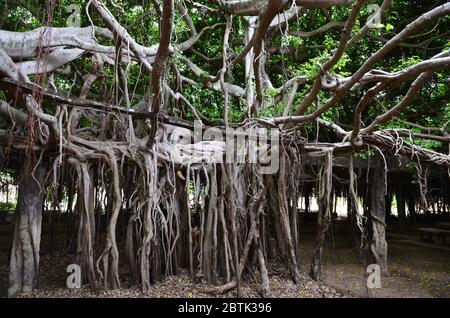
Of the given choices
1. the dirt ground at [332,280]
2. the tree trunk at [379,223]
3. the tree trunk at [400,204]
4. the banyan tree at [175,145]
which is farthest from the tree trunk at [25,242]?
the tree trunk at [400,204]

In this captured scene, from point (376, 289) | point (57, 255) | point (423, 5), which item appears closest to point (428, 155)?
point (376, 289)

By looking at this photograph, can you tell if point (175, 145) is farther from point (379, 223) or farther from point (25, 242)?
point (379, 223)

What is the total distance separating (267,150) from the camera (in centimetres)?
465

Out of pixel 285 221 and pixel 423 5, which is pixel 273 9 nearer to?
pixel 285 221

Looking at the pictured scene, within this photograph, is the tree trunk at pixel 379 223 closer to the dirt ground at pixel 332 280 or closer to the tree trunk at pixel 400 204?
the dirt ground at pixel 332 280

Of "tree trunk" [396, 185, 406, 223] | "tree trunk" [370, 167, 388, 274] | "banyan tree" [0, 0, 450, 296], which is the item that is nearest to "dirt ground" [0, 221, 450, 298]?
"banyan tree" [0, 0, 450, 296]

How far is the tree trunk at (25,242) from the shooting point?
402 cm

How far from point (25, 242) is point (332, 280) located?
3823 mm

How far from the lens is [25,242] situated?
161 inches

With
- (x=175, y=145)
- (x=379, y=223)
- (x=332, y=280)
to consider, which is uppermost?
(x=175, y=145)

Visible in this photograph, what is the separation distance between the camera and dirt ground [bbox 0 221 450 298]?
164 inches

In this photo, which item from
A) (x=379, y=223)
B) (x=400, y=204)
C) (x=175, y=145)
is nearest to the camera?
(x=175, y=145)

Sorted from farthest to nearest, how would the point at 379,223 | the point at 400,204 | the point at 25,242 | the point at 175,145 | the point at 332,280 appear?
1. the point at 400,204
2. the point at 379,223
3. the point at 332,280
4. the point at 175,145
5. the point at 25,242

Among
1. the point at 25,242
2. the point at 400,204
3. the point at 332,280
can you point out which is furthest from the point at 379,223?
the point at 400,204
